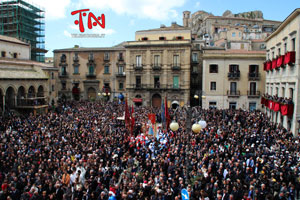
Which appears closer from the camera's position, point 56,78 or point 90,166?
point 90,166

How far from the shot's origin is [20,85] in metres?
32.6

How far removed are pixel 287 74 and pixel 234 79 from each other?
13.0 meters

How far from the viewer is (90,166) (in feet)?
44.8

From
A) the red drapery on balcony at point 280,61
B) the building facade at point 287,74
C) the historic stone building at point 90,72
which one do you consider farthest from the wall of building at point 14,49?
the red drapery on balcony at point 280,61

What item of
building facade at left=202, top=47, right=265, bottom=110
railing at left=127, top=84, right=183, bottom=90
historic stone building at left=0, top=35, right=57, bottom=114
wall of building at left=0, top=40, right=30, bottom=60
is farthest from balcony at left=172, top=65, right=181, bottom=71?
wall of building at left=0, top=40, right=30, bottom=60

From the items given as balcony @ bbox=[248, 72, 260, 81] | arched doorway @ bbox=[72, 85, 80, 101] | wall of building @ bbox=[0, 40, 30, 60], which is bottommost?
arched doorway @ bbox=[72, 85, 80, 101]

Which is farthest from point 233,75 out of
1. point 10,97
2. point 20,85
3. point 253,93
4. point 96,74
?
point 10,97

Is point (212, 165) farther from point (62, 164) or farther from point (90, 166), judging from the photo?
point (62, 164)

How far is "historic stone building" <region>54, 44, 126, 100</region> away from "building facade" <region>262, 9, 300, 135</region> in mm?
25897

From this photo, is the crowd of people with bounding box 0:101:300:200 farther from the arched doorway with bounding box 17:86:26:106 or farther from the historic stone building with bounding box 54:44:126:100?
the historic stone building with bounding box 54:44:126:100

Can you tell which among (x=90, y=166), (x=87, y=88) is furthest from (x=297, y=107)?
(x=87, y=88)

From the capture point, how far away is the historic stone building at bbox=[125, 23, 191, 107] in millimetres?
39781

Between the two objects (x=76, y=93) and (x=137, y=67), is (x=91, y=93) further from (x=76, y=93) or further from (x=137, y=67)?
(x=137, y=67)

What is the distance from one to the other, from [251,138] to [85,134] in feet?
38.3
